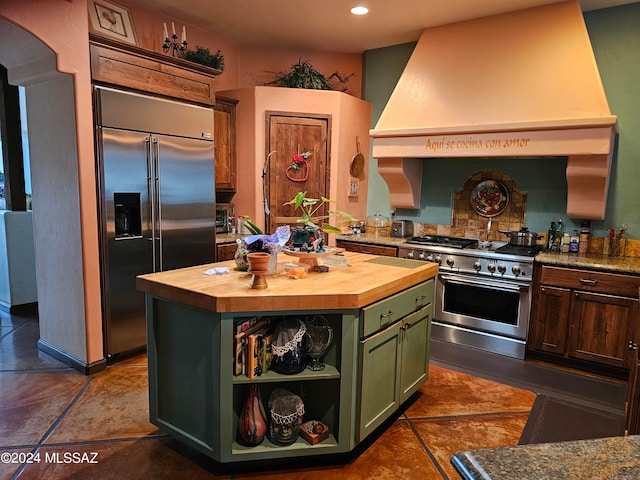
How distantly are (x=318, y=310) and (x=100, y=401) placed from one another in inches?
70.2

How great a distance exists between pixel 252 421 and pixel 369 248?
2623 millimetres

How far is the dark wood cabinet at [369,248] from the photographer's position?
4.30 meters

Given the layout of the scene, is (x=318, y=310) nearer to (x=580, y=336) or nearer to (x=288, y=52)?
(x=580, y=336)

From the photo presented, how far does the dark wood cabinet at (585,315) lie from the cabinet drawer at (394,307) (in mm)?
1304

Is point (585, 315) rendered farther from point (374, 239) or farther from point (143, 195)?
point (143, 195)

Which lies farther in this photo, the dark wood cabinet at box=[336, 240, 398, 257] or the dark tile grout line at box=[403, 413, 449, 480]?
the dark wood cabinet at box=[336, 240, 398, 257]

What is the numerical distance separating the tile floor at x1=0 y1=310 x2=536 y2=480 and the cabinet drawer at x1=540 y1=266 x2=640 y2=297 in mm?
936

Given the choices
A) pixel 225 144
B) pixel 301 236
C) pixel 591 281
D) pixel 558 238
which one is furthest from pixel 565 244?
pixel 225 144

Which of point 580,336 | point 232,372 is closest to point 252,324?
point 232,372

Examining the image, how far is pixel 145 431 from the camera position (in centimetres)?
251

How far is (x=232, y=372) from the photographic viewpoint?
199 cm

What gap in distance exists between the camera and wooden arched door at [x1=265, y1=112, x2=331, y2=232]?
465cm

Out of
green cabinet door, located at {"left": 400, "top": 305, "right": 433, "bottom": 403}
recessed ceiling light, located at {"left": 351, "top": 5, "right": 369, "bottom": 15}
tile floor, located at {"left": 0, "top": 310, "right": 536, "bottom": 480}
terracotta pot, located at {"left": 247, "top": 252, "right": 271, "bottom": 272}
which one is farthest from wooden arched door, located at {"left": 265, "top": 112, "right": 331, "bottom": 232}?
terracotta pot, located at {"left": 247, "top": 252, "right": 271, "bottom": 272}

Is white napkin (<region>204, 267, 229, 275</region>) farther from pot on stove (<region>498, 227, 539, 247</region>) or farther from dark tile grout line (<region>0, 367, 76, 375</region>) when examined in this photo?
pot on stove (<region>498, 227, 539, 247</region>)
